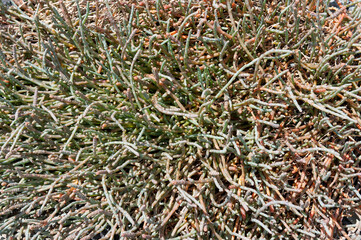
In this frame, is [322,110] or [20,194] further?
[20,194]

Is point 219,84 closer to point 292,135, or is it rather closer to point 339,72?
point 292,135

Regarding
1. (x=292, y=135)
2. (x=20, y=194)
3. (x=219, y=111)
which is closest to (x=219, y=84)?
(x=219, y=111)

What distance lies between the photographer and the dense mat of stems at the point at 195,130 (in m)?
1.31

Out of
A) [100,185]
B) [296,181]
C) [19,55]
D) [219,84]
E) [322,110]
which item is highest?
[19,55]

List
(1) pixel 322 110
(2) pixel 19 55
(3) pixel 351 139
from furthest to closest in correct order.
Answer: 1. (2) pixel 19 55
2. (3) pixel 351 139
3. (1) pixel 322 110

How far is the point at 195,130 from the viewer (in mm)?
1419

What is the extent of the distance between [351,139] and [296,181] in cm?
30

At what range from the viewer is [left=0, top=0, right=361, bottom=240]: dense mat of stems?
1309 mm

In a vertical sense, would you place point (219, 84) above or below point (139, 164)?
above

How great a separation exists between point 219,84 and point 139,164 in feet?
1.58

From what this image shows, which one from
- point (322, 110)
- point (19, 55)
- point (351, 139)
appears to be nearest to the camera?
point (322, 110)

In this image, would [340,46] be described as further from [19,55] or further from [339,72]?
[19,55]

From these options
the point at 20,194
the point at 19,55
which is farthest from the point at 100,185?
the point at 19,55

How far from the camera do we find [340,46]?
1.46 metres
